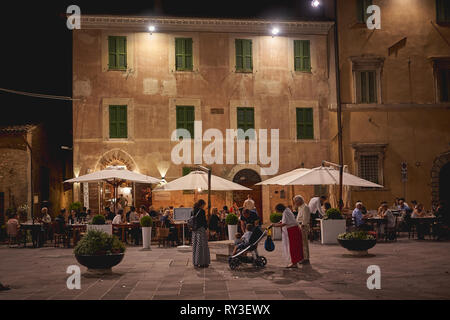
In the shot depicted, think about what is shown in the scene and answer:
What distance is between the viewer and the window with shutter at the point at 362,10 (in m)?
24.9

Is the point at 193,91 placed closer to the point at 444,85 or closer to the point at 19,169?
the point at 19,169

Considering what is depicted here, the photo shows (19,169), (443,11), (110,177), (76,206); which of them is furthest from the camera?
(443,11)

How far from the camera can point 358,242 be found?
521 inches

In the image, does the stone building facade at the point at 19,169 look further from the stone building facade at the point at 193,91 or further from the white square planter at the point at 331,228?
the white square planter at the point at 331,228

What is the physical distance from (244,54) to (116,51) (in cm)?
572

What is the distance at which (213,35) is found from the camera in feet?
80.4

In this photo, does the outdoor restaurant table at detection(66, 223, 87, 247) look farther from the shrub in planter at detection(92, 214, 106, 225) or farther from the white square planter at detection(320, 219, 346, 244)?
the white square planter at detection(320, 219, 346, 244)

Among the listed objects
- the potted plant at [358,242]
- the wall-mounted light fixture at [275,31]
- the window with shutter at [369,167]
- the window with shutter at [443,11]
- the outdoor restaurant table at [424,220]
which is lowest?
the potted plant at [358,242]

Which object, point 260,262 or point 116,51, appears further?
point 116,51

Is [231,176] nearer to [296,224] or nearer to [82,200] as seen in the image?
[82,200]

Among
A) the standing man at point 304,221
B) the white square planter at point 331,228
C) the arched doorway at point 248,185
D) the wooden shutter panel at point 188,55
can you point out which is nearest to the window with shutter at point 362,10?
the wooden shutter panel at point 188,55

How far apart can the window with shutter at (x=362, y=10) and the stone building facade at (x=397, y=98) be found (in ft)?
0.15

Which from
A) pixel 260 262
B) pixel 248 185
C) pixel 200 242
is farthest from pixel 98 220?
pixel 248 185

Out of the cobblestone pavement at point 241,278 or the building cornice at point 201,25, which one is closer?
the cobblestone pavement at point 241,278
